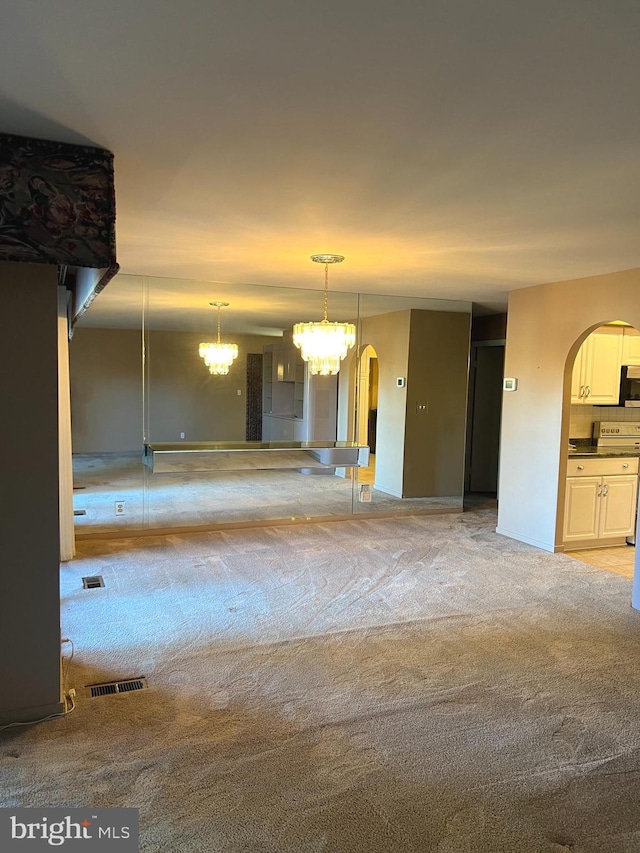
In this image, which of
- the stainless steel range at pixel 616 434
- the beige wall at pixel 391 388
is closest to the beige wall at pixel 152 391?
the beige wall at pixel 391 388

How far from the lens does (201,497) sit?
665cm

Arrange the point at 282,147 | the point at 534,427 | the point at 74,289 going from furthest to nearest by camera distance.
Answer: the point at 534,427, the point at 74,289, the point at 282,147

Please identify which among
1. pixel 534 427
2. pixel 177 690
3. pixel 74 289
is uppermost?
pixel 74 289

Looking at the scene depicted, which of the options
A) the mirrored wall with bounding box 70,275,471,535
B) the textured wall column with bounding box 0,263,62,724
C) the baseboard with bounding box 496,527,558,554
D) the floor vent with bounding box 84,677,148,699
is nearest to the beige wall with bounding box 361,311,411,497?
the mirrored wall with bounding box 70,275,471,535

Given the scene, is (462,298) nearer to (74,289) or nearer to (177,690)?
(74,289)

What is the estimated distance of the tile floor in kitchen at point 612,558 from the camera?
5234 millimetres

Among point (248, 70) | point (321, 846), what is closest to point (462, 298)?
point (248, 70)

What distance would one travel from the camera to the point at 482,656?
137 inches

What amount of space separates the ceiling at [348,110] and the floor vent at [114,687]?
2532 mm

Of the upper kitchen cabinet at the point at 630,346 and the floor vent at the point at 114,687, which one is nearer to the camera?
the floor vent at the point at 114,687

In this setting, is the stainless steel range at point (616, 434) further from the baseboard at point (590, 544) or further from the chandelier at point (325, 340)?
the chandelier at point (325, 340)

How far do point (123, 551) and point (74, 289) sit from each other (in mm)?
2342

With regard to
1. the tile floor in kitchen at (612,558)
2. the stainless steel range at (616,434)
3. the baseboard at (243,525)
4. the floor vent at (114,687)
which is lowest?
the floor vent at (114,687)

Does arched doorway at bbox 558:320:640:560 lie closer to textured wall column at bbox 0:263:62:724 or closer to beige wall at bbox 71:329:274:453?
beige wall at bbox 71:329:274:453
